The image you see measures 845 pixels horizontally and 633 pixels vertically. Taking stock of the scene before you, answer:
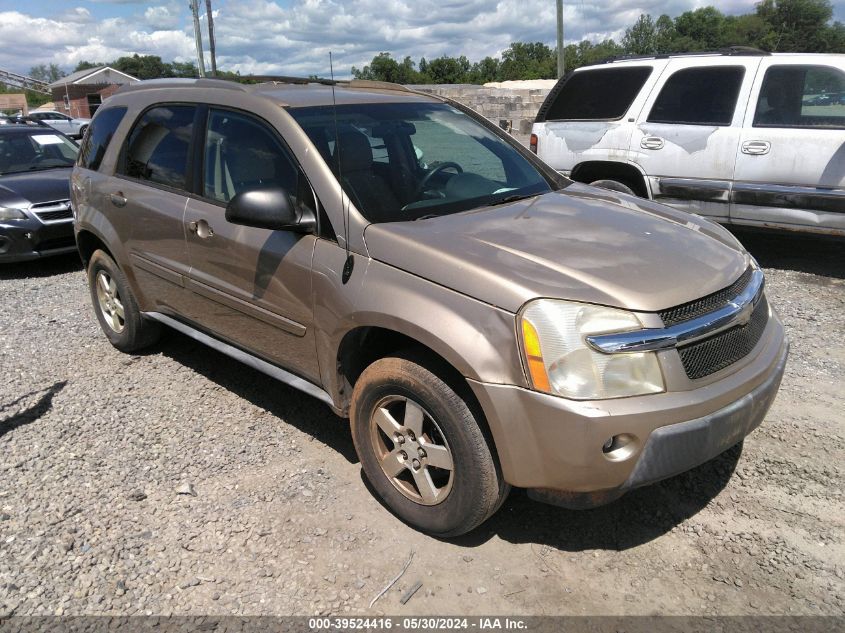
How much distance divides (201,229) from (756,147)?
512 centimetres

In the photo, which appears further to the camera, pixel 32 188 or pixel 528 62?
pixel 528 62

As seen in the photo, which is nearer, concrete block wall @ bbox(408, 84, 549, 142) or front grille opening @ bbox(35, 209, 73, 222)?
front grille opening @ bbox(35, 209, 73, 222)

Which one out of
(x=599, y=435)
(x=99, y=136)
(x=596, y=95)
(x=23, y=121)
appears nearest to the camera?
(x=599, y=435)

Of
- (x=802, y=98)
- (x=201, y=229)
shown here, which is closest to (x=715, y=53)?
(x=802, y=98)

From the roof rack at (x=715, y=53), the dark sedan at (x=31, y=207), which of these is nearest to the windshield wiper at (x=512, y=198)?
the roof rack at (x=715, y=53)

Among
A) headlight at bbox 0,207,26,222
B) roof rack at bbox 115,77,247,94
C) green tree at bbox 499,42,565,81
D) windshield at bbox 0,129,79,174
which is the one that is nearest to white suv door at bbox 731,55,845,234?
roof rack at bbox 115,77,247,94

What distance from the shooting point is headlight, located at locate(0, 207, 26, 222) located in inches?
301

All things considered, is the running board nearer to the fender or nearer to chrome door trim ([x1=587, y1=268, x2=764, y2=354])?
the fender

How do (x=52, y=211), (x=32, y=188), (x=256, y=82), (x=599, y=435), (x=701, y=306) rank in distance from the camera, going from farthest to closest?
(x=32, y=188)
(x=52, y=211)
(x=256, y=82)
(x=701, y=306)
(x=599, y=435)

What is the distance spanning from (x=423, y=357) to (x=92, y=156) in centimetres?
344

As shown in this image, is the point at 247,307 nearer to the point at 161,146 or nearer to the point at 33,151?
the point at 161,146

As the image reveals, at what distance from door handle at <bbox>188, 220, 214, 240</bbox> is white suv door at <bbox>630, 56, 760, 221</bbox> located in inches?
190

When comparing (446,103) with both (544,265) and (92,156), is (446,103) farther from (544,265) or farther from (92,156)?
(92,156)

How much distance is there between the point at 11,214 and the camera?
25.1 feet
